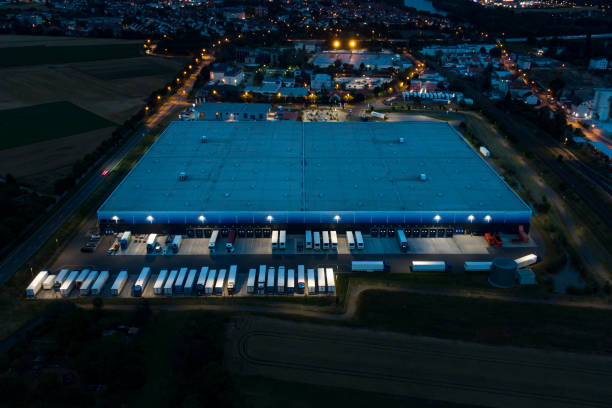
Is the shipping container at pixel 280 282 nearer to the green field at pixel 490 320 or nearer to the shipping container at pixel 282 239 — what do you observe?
the shipping container at pixel 282 239

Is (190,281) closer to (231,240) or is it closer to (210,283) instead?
(210,283)

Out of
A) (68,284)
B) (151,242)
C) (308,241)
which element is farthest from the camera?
(308,241)

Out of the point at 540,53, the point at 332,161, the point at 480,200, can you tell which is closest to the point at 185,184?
→ the point at 332,161

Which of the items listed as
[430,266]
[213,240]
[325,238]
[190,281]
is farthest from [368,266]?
[190,281]

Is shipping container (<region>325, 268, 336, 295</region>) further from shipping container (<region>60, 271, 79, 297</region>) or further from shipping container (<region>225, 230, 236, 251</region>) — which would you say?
shipping container (<region>60, 271, 79, 297</region>)

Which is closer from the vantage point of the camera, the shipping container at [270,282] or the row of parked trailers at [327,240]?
the shipping container at [270,282]

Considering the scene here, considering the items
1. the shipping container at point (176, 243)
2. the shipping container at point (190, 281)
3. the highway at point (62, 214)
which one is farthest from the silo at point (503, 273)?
the highway at point (62, 214)
